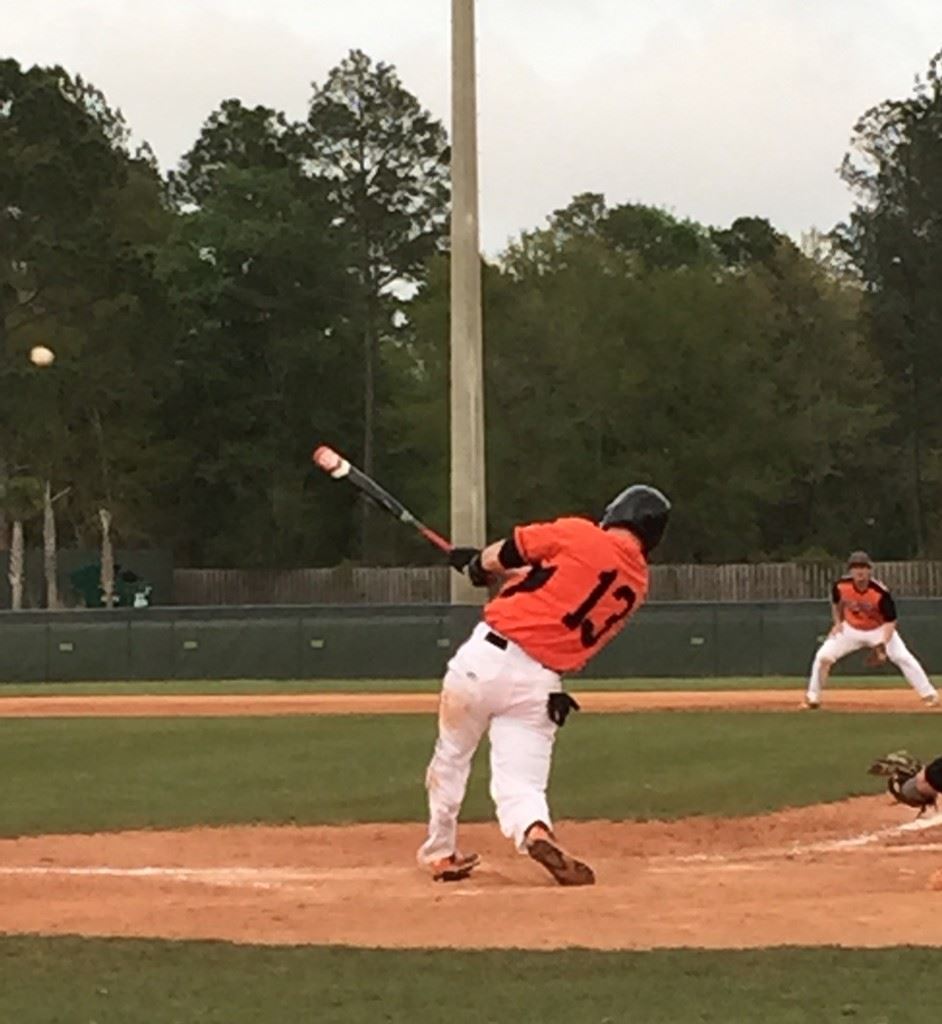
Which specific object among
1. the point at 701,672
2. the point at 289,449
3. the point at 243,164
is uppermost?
A: the point at 243,164

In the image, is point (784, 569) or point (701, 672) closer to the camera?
point (701, 672)

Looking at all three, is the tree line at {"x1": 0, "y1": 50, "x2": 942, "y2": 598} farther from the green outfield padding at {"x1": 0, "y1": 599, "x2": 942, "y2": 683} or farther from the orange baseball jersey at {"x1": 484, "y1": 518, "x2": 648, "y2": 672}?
the orange baseball jersey at {"x1": 484, "y1": 518, "x2": 648, "y2": 672}

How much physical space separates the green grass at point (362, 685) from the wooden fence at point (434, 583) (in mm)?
15679

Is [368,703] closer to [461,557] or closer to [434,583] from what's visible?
[461,557]

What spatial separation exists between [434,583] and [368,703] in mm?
32845

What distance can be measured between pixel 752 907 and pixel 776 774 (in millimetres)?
7197

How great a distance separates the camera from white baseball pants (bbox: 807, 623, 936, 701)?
21.2m

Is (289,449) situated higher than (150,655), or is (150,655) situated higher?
(289,449)

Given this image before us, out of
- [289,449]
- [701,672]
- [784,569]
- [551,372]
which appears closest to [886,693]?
[701,672]

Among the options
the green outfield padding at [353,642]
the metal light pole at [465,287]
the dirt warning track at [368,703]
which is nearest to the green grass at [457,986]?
the dirt warning track at [368,703]

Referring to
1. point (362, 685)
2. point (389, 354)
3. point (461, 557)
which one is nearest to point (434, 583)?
point (389, 354)

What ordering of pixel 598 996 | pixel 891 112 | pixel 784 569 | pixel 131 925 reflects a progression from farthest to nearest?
pixel 891 112, pixel 784 569, pixel 131 925, pixel 598 996

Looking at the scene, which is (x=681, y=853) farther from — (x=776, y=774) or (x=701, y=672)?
(x=701, y=672)

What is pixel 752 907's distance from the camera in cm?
838
